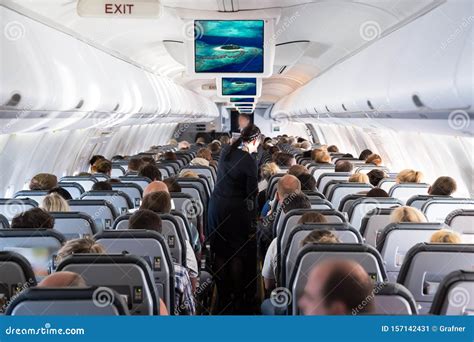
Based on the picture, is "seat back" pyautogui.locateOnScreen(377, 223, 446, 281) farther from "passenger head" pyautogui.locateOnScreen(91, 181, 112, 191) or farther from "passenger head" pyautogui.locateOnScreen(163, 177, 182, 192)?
"passenger head" pyautogui.locateOnScreen(91, 181, 112, 191)

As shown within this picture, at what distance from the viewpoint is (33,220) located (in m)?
5.73

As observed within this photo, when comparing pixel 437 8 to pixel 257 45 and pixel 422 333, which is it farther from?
pixel 422 333

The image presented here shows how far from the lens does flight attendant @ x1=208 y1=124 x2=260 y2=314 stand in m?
8.55

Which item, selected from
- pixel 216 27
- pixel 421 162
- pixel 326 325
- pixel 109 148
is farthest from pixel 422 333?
pixel 109 148

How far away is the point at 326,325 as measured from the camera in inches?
112

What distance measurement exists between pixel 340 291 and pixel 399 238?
9.16 feet

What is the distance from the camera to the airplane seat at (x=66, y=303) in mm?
3283

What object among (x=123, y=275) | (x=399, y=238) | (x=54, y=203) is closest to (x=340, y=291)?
(x=123, y=275)

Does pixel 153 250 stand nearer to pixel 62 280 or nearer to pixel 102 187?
pixel 62 280

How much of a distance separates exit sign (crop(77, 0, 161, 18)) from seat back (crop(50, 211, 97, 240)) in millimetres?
2425

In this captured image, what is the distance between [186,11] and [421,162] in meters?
7.36

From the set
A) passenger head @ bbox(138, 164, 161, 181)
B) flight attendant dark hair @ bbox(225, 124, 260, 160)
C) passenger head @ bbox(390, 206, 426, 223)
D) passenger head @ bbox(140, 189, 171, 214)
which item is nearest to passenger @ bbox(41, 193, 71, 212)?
passenger head @ bbox(140, 189, 171, 214)

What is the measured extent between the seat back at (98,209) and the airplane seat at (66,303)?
12.9 ft

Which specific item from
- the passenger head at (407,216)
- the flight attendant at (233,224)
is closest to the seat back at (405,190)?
the flight attendant at (233,224)
